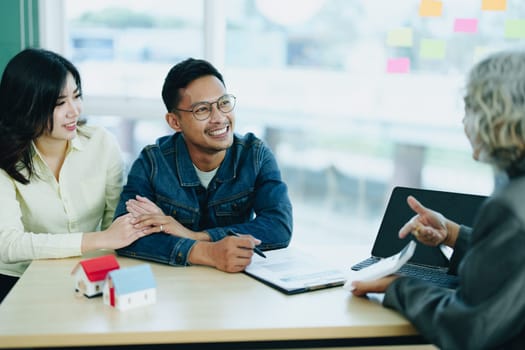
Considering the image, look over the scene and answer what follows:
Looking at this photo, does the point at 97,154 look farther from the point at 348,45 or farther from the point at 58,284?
the point at 348,45

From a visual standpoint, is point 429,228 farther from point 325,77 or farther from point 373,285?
point 325,77

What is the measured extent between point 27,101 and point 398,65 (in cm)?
204

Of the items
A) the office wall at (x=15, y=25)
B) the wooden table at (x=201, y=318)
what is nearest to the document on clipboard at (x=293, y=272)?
the wooden table at (x=201, y=318)

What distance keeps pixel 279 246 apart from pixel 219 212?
10.7 inches

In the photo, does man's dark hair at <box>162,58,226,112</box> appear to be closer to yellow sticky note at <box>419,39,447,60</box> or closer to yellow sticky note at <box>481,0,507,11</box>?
yellow sticky note at <box>419,39,447,60</box>

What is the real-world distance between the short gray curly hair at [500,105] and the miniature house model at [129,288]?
848 mm

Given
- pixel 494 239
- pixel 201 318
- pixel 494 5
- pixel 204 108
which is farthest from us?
pixel 494 5

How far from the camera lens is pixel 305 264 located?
186 centimetres

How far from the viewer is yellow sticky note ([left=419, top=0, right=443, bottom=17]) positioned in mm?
3299

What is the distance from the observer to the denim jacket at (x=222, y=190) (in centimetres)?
211

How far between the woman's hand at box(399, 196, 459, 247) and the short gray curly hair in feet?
1.34

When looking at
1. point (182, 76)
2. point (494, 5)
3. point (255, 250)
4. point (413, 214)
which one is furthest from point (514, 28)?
point (255, 250)

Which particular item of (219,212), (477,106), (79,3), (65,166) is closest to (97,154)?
(65,166)

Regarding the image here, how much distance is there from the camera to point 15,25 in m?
2.79
